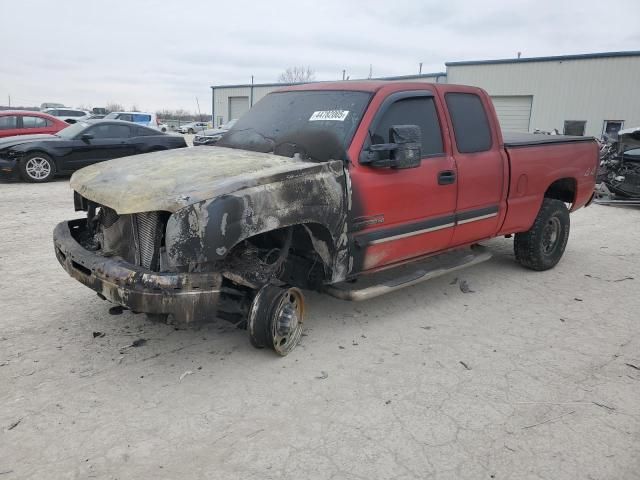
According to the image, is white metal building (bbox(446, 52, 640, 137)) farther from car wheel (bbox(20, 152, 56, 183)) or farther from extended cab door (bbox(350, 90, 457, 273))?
extended cab door (bbox(350, 90, 457, 273))

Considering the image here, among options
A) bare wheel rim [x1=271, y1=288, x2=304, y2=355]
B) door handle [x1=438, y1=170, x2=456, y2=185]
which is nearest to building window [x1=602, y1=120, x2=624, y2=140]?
door handle [x1=438, y1=170, x2=456, y2=185]

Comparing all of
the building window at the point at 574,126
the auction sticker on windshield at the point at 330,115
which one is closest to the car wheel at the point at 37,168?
the auction sticker on windshield at the point at 330,115

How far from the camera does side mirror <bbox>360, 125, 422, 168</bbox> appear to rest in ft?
12.8

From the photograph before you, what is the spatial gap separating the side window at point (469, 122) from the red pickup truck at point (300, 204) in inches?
0.6

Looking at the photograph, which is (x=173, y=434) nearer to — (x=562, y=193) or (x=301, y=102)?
(x=301, y=102)

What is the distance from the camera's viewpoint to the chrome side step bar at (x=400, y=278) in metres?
4.06

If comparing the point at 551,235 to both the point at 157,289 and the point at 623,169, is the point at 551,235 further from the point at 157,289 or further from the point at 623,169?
the point at 623,169

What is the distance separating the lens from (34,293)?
187 inches

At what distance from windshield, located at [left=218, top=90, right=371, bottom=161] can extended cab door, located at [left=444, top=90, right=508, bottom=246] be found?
1.07 m

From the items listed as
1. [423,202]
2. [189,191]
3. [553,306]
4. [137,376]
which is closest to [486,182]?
[423,202]

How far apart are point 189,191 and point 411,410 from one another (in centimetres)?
182

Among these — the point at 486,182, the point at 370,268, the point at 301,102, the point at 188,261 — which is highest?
the point at 301,102

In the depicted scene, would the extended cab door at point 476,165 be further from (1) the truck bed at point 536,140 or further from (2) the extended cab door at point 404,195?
(1) the truck bed at point 536,140

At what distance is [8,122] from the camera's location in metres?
12.9
